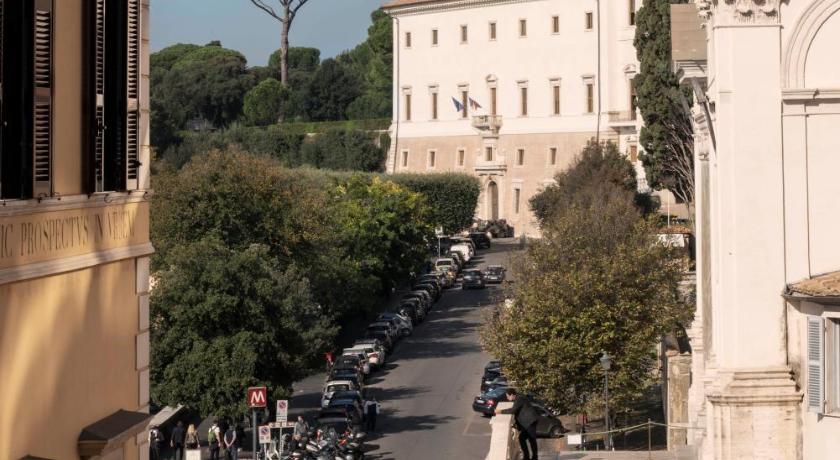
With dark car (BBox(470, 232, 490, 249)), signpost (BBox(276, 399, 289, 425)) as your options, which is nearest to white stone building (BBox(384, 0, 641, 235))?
dark car (BBox(470, 232, 490, 249))

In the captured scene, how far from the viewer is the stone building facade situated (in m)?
9.97

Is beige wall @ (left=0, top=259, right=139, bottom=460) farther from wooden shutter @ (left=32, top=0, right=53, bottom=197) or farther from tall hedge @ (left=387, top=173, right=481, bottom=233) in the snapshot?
tall hedge @ (left=387, top=173, right=481, bottom=233)

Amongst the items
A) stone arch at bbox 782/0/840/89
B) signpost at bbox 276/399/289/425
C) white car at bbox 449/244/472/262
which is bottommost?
signpost at bbox 276/399/289/425

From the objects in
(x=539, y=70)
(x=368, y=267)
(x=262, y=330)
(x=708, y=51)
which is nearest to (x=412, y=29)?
(x=539, y=70)

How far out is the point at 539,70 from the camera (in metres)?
100

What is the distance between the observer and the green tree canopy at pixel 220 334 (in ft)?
126

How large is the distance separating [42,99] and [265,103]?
114 meters

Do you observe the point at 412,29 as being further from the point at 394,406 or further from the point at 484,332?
the point at 484,332

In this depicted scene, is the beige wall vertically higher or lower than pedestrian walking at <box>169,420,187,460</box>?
higher

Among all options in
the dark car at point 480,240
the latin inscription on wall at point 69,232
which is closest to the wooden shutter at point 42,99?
the latin inscription on wall at point 69,232

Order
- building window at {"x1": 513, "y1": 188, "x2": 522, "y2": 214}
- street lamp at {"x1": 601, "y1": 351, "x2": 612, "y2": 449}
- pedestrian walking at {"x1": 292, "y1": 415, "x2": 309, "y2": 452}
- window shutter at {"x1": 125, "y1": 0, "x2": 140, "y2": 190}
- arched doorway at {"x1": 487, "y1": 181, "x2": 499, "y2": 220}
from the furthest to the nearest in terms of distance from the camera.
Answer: arched doorway at {"x1": 487, "y1": 181, "x2": 499, "y2": 220}, building window at {"x1": 513, "y1": 188, "x2": 522, "y2": 214}, pedestrian walking at {"x1": 292, "y1": 415, "x2": 309, "y2": 452}, street lamp at {"x1": 601, "y1": 351, "x2": 612, "y2": 449}, window shutter at {"x1": 125, "y1": 0, "x2": 140, "y2": 190}

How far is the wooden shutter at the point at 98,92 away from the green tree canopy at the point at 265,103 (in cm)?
11273

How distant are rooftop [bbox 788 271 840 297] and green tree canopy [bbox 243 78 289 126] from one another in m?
109

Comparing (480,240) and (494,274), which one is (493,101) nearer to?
(480,240)
